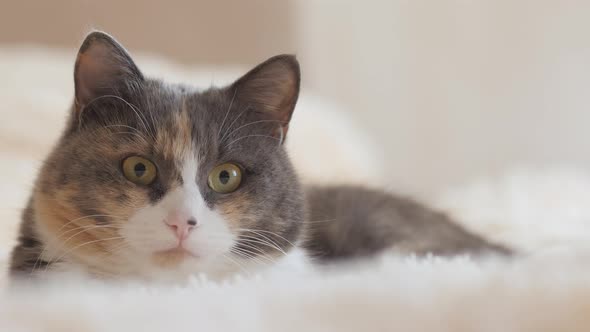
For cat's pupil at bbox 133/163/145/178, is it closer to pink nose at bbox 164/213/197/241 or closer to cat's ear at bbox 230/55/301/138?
pink nose at bbox 164/213/197/241

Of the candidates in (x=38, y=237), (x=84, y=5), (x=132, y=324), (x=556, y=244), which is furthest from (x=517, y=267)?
(x=84, y=5)

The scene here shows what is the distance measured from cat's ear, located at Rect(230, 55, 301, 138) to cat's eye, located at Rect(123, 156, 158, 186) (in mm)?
205

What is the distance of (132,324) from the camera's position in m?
0.47

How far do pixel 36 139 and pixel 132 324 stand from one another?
55.7 inches

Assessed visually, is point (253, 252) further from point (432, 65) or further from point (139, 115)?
point (432, 65)

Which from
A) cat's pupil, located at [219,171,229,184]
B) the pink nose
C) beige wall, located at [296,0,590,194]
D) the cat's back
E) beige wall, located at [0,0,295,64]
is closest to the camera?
the pink nose

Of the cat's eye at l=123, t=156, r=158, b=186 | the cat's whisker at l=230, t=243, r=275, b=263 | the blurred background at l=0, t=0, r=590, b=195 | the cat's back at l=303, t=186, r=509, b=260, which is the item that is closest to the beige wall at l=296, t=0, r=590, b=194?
the blurred background at l=0, t=0, r=590, b=195

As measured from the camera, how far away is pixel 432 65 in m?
3.10

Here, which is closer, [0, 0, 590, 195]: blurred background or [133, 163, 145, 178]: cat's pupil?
[133, 163, 145, 178]: cat's pupil

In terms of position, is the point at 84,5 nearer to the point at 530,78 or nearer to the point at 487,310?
the point at 530,78

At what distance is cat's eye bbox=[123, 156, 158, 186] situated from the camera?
889mm

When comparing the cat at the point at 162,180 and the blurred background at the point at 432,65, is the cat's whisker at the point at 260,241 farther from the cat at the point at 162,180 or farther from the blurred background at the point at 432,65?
the blurred background at the point at 432,65

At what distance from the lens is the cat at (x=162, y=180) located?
34.3 inches

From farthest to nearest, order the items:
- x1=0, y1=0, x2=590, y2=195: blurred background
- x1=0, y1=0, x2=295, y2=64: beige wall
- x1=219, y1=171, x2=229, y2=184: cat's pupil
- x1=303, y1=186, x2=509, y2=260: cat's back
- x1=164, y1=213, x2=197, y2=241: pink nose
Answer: x1=0, y1=0, x2=590, y2=195: blurred background, x1=0, y1=0, x2=295, y2=64: beige wall, x1=303, y1=186, x2=509, y2=260: cat's back, x1=219, y1=171, x2=229, y2=184: cat's pupil, x1=164, y1=213, x2=197, y2=241: pink nose
